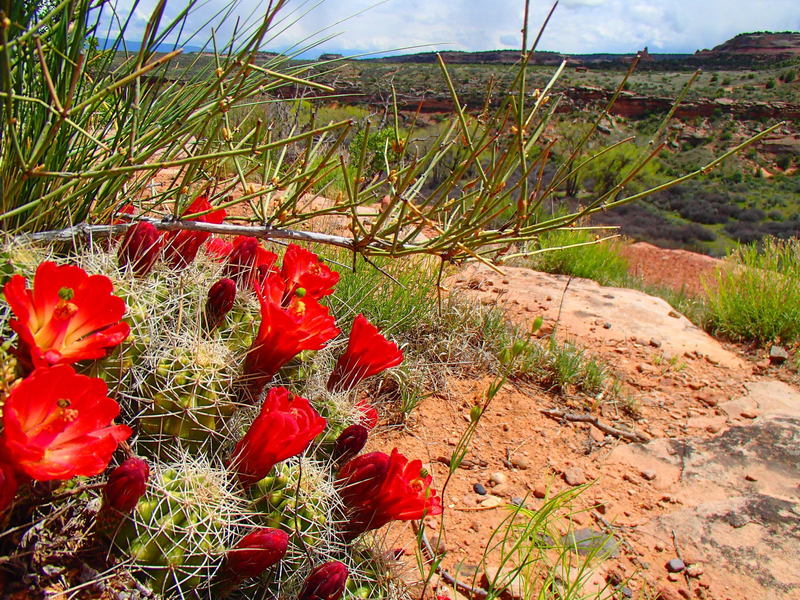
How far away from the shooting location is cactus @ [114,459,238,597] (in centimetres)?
119

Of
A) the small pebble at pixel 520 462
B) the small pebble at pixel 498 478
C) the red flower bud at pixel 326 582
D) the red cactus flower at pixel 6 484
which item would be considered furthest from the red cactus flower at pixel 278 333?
the small pebble at pixel 520 462

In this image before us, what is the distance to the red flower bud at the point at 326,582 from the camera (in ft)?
4.34

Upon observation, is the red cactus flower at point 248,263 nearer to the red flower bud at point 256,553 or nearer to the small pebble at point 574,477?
the red flower bud at point 256,553

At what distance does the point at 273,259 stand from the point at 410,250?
1.48 ft

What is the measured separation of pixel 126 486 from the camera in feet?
3.71

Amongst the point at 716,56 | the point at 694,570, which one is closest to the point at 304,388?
the point at 694,570

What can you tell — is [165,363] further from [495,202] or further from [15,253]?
[495,202]

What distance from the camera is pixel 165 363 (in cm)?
142

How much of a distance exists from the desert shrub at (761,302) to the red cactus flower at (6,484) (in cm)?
540

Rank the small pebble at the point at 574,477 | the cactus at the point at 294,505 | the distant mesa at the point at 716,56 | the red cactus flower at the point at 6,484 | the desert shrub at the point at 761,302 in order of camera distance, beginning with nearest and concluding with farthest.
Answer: the red cactus flower at the point at 6,484 → the cactus at the point at 294,505 → the small pebble at the point at 574,477 → the desert shrub at the point at 761,302 → the distant mesa at the point at 716,56

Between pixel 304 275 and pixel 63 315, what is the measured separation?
680mm

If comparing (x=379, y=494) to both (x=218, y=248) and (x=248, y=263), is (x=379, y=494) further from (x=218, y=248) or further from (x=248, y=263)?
(x=218, y=248)

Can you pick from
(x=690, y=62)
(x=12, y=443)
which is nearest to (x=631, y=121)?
(x=690, y=62)

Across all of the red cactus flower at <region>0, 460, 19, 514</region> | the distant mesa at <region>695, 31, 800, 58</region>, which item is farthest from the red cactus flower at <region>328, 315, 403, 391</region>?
the distant mesa at <region>695, 31, 800, 58</region>
